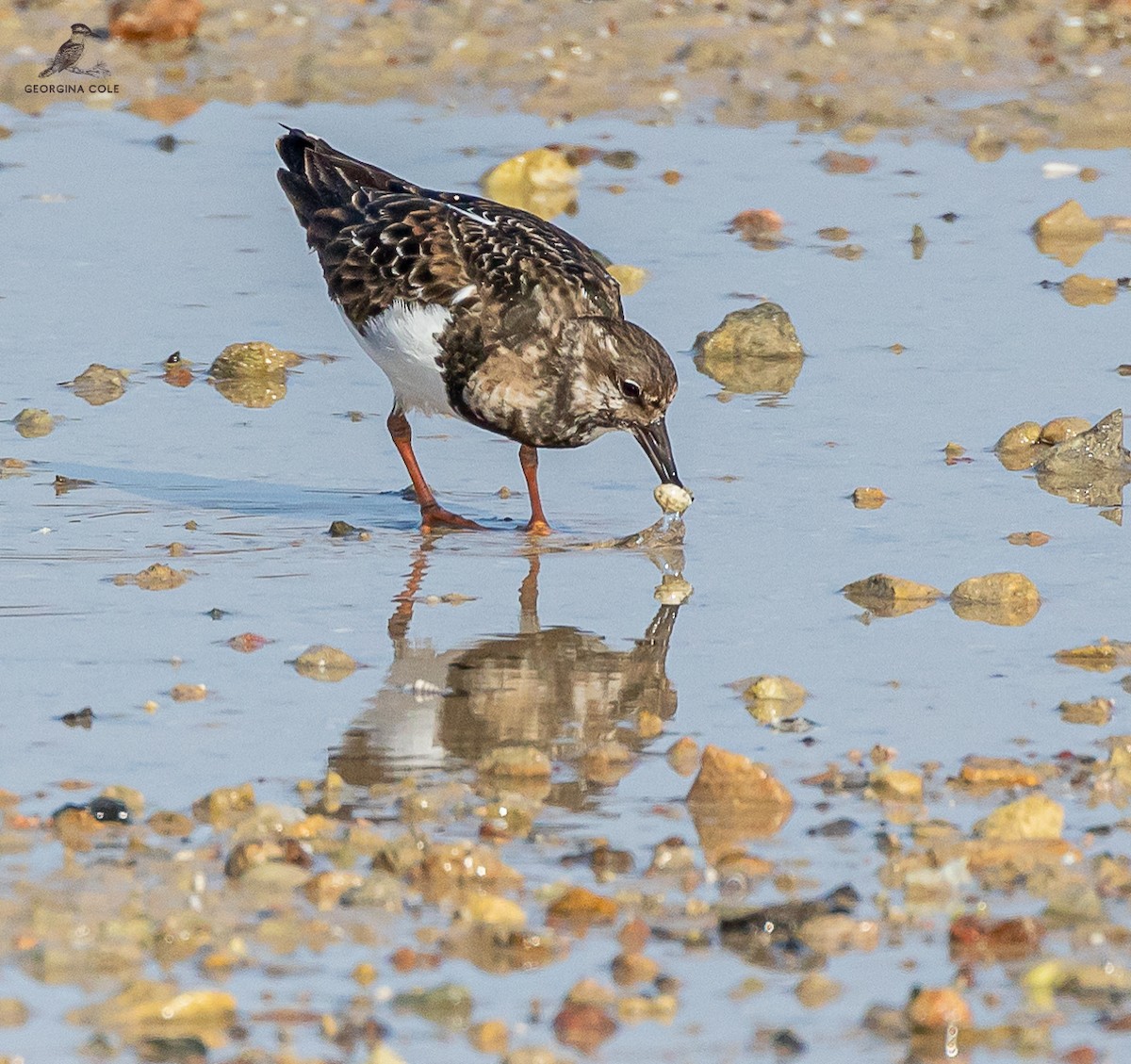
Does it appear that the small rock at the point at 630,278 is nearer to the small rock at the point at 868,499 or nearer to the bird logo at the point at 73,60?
the small rock at the point at 868,499

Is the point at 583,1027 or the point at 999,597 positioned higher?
the point at 999,597

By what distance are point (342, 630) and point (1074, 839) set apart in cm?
264

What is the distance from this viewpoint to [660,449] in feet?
26.0

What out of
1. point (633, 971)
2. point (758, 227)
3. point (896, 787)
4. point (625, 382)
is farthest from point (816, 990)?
point (758, 227)

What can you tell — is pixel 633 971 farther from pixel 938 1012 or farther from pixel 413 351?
pixel 413 351

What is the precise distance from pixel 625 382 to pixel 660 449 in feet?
0.93

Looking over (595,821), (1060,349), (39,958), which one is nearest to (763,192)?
(1060,349)

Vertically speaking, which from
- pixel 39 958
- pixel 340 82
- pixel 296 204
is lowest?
pixel 39 958

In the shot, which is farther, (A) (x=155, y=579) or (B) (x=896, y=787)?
(A) (x=155, y=579)

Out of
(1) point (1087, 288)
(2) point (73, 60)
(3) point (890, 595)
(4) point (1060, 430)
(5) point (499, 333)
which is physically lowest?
(3) point (890, 595)

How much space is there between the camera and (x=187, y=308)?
438 inches

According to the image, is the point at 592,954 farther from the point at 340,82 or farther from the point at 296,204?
the point at 340,82

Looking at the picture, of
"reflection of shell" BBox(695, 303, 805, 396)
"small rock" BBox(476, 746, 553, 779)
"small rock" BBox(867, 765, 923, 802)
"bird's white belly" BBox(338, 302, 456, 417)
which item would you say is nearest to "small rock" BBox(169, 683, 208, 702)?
"small rock" BBox(476, 746, 553, 779)

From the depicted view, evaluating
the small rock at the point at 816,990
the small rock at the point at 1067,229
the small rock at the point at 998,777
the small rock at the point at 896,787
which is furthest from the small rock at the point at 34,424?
the small rock at the point at 1067,229
